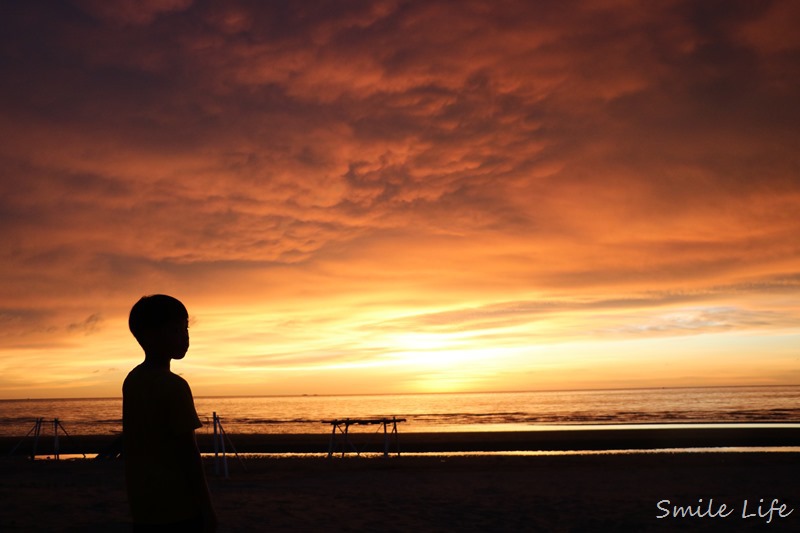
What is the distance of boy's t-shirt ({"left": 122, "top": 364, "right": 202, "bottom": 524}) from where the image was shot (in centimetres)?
314

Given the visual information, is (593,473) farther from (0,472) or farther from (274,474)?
(0,472)

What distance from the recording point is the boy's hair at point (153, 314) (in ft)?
10.9

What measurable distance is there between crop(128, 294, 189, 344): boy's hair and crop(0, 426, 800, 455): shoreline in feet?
87.3

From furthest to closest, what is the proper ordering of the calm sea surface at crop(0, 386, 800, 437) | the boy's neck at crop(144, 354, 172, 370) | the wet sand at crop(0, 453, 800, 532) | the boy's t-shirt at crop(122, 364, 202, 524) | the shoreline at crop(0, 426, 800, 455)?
the calm sea surface at crop(0, 386, 800, 437) → the shoreline at crop(0, 426, 800, 455) → the wet sand at crop(0, 453, 800, 532) → the boy's neck at crop(144, 354, 172, 370) → the boy's t-shirt at crop(122, 364, 202, 524)

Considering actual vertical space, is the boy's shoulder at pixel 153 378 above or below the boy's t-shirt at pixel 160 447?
above

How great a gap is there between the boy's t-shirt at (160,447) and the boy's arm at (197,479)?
2cm

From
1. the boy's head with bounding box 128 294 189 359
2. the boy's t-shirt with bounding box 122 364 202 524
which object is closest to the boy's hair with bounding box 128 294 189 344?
the boy's head with bounding box 128 294 189 359

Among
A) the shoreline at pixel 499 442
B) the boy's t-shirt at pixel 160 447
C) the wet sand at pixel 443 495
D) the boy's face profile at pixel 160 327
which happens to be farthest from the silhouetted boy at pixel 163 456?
the shoreline at pixel 499 442

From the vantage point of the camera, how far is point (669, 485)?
15.5 metres

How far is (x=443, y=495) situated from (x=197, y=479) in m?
12.1

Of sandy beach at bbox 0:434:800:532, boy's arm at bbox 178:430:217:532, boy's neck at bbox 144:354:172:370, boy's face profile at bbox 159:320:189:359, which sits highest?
boy's face profile at bbox 159:320:189:359

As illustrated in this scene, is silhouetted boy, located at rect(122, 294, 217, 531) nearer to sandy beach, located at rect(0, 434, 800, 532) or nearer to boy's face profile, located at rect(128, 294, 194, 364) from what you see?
boy's face profile, located at rect(128, 294, 194, 364)

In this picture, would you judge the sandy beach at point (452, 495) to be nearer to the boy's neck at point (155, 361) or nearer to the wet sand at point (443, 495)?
the wet sand at point (443, 495)

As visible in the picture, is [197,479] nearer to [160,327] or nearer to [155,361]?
[155,361]
